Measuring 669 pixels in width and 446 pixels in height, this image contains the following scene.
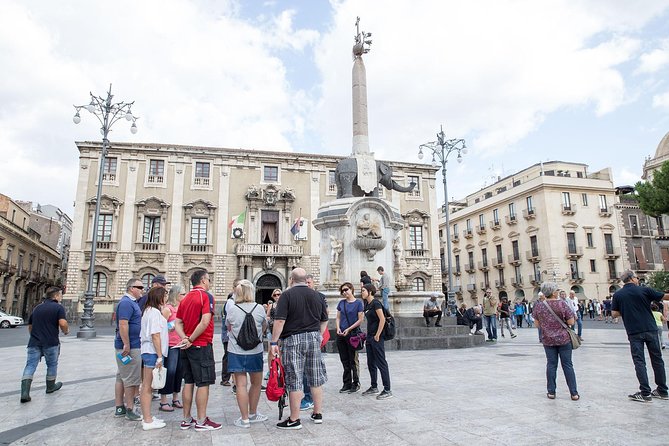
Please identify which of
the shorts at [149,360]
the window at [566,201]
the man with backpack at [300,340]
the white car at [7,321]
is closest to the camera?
the man with backpack at [300,340]

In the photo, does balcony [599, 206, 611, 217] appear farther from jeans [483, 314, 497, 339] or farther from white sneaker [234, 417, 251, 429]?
white sneaker [234, 417, 251, 429]

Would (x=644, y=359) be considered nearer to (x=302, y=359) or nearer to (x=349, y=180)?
(x=302, y=359)

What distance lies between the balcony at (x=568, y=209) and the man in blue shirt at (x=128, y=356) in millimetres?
41039

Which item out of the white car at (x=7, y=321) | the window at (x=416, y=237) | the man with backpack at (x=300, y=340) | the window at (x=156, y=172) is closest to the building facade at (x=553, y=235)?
the window at (x=416, y=237)

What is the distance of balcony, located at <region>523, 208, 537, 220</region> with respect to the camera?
4062cm

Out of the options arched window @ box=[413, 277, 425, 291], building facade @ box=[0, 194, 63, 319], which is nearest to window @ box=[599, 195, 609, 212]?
arched window @ box=[413, 277, 425, 291]

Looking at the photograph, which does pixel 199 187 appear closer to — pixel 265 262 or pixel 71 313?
pixel 265 262

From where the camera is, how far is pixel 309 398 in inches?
223

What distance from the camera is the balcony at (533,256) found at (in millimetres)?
39906

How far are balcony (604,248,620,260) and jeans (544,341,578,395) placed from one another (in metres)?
39.8

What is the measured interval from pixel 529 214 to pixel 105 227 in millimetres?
34405

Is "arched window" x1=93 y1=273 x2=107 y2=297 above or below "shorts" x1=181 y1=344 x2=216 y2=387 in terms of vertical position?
above

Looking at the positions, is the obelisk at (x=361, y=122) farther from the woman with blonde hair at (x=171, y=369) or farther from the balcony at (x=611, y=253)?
the balcony at (x=611, y=253)

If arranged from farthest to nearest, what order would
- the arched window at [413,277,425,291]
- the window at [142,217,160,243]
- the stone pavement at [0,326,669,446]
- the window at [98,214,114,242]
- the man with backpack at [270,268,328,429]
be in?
the arched window at [413,277,425,291]
the window at [142,217,160,243]
the window at [98,214,114,242]
the man with backpack at [270,268,328,429]
the stone pavement at [0,326,669,446]
